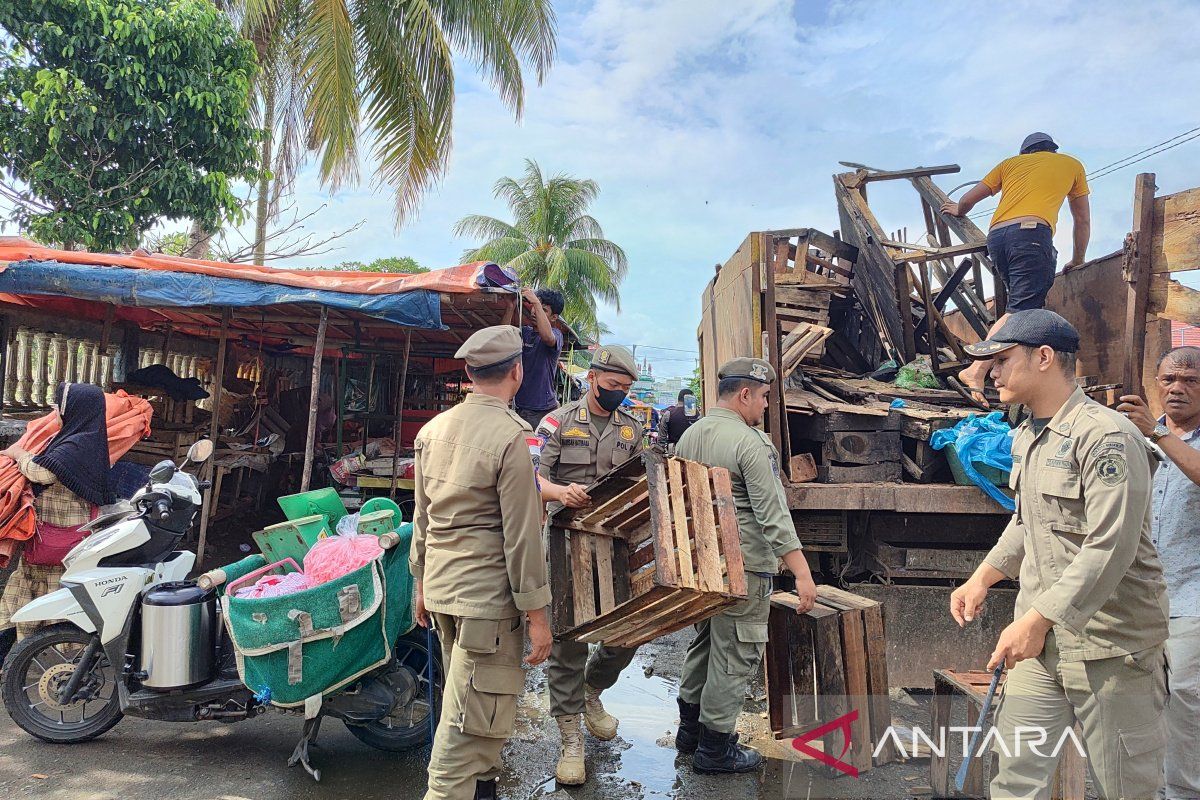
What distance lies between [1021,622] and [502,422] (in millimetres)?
1842

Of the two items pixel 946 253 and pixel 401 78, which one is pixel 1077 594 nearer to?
pixel 946 253

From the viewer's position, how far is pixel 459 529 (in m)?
2.59

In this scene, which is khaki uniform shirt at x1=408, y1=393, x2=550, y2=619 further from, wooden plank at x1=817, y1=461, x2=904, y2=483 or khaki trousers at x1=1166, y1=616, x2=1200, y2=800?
wooden plank at x1=817, y1=461, x2=904, y2=483

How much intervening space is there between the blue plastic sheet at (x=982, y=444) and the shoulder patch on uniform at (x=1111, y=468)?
7.80 ft

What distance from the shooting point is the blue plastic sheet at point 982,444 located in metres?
4.30

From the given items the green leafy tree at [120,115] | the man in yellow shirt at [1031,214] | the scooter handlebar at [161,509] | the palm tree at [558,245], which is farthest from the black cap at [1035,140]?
the palm tree at [558,245]

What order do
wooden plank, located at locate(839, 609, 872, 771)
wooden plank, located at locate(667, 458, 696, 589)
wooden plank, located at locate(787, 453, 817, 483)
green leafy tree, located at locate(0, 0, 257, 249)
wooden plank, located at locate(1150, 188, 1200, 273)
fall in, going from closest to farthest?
1. wooden plank, located at locate(667, 458, 696, 589)
2. wooden plank, located at locate(839, 609, 872, 771)
3. wooden plank, located at locate(1150, 188, 1200, 273)
4. wooden plank, located at locate(787, 453, 817, 483)
5. green leafy tree, located at locate(0, 0, 257, 249)

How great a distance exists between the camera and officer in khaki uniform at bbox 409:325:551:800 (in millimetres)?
2504

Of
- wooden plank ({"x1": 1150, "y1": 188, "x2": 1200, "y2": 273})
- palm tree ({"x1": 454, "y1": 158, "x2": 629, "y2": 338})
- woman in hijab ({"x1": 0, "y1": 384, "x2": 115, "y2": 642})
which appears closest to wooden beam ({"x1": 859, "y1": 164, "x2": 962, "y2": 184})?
wooden plank ({"x1": 1150, "y1": 188, "x2": 1200, "y2": 273})

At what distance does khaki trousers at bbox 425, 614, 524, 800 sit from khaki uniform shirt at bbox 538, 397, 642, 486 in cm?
123

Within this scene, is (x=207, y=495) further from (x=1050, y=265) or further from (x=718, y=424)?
(x=1050, y=265)

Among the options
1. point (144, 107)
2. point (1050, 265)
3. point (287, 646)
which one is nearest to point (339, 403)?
point (144, 107)

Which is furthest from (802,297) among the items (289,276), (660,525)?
(289,276)

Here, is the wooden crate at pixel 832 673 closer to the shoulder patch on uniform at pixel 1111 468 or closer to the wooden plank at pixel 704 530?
the wooden plank at pixel 704 530
